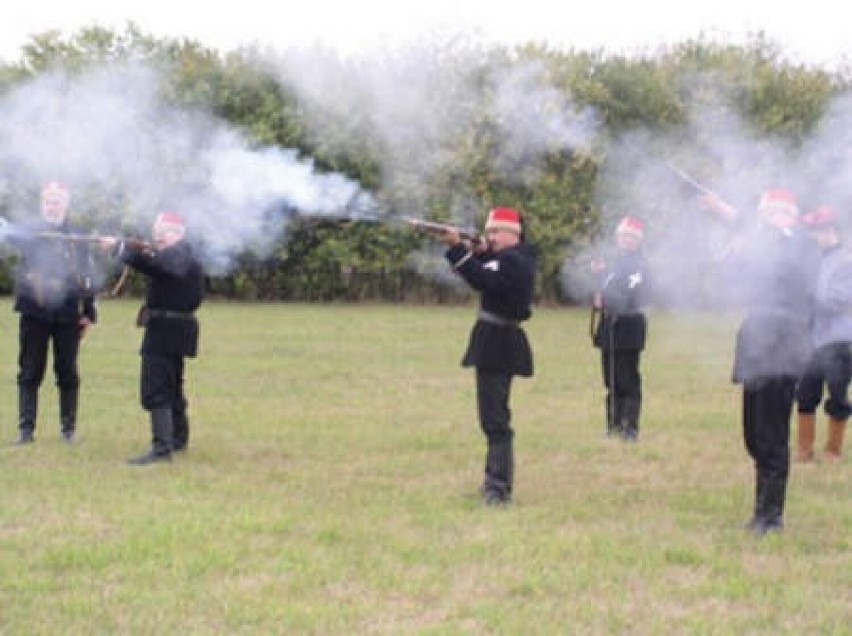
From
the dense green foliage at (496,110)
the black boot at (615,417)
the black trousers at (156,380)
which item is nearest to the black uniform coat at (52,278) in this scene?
the black trousers at (156,380)

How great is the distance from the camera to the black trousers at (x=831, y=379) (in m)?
10.9

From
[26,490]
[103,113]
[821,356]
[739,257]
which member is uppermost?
[103,113]

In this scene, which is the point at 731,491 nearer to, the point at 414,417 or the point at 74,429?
the point at 414,417

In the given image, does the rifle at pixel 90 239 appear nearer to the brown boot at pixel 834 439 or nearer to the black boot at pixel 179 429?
the black boot at pixel 179 429

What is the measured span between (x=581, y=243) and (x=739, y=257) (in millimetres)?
13805

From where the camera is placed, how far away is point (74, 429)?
11195mm

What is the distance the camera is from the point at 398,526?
800 centimetres

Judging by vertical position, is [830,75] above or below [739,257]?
above

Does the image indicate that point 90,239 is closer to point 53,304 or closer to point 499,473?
point 53,304

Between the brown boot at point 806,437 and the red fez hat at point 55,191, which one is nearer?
the red fez hat at point 55,191

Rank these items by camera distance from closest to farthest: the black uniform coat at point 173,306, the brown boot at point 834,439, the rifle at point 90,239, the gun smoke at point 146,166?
1. the rifle at point 90,239
2. the black uniform coat at point 173,306
3. the brown boot at point 834,439
4. the gun smoke at point 146,166

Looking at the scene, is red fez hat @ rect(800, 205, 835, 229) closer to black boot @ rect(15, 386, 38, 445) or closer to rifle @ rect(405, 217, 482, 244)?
rifle @ rect(405, 217, 482, 244)

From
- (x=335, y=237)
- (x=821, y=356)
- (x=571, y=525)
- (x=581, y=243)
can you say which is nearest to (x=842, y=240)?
(x=821, y=356)

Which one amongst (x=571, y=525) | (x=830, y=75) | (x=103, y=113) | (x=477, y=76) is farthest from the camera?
(x=830, y=75)
